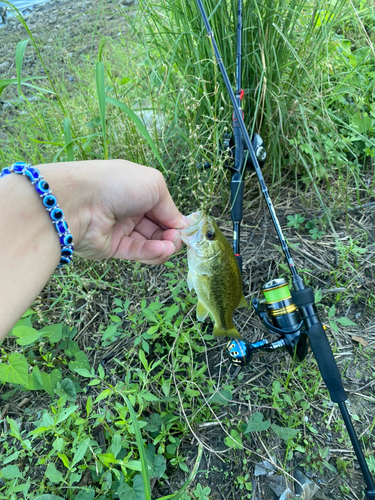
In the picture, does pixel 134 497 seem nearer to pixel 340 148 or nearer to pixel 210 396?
pixel 210 396

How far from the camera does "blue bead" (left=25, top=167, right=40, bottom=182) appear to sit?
1.46 meters

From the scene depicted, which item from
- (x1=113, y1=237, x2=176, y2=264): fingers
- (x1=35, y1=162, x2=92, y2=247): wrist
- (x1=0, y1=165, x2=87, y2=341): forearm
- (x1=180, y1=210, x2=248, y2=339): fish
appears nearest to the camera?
(x1=0, y1=165, x2=87, y2=341): forearm

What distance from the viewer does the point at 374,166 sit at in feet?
9.79

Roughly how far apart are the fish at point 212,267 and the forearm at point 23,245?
753 mm

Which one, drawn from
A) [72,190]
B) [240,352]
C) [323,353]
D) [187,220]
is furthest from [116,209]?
[323,353]

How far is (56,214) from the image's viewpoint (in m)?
1.51

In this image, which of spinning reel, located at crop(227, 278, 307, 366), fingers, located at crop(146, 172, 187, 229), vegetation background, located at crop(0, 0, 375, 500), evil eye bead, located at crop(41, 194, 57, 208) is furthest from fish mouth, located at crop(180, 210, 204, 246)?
evil eye bead, located at crop(41, 194, 57, 208)

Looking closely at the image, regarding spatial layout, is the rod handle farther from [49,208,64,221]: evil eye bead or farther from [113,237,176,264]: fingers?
[49,208,64,221]: evil eye bead

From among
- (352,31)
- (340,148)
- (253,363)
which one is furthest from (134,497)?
(352,31)

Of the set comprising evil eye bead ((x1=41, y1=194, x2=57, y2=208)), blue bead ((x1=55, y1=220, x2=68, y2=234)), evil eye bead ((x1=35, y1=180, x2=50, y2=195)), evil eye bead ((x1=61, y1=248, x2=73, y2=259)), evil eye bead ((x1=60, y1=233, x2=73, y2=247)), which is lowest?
evil eye bead ((x1=61, y1=248, x2=73, y2=259))

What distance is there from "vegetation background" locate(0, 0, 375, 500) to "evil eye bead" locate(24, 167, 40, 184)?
0.49 metres

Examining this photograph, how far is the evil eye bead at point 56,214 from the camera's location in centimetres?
150

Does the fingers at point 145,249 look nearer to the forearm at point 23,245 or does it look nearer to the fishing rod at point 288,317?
the fishing rod at point 288,317

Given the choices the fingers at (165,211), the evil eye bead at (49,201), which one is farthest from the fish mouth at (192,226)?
the evil eye bead at (49,201)
